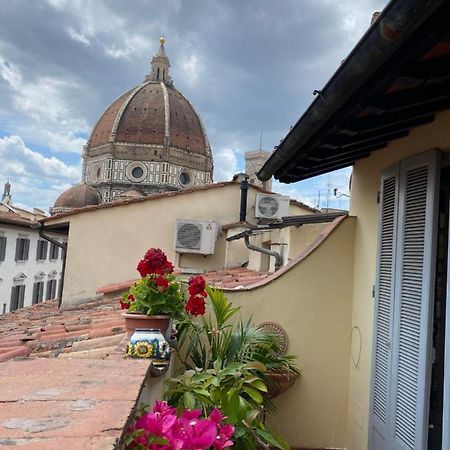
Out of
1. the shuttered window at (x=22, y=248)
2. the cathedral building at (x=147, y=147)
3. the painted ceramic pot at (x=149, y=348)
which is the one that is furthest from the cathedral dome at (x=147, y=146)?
the painted ceramic pot at (x=149, y=348)

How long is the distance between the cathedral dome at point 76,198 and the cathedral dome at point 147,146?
6.88m

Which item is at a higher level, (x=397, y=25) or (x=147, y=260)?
(x=397, y=25)

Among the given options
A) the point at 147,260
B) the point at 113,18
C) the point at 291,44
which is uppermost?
the point at 113,18

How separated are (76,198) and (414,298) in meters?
49.9

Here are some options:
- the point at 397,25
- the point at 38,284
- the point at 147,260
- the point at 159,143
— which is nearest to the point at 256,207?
the point at 147,260

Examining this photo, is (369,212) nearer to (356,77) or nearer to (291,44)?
(356,77)

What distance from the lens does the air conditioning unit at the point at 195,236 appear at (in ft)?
Answer: 28.0

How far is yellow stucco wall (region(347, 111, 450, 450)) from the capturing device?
3393mm

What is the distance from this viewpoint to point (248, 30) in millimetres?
8492

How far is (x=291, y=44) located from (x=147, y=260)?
4.76 metres

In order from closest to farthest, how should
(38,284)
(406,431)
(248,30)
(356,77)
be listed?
1. (356,77)
2. (406,431)
3. (248,30)
4. (38,284)

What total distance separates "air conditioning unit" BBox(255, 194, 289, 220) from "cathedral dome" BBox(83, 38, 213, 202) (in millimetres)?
47698

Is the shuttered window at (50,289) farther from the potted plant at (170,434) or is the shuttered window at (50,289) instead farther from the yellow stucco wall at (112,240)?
the potted plant at (170,434)

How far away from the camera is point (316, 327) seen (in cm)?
393
